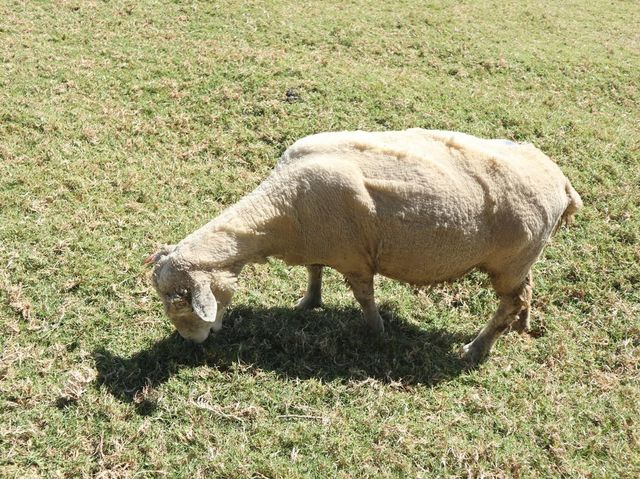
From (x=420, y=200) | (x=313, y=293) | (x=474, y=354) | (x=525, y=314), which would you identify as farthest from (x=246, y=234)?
(x=525, y=314)

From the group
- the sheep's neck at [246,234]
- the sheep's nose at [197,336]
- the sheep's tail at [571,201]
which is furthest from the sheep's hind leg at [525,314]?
the sheep's nose at [197,336]

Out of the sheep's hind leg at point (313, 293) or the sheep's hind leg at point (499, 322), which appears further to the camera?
the sheep's hind leg at point (313, 293)

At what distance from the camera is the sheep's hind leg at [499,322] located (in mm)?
4809

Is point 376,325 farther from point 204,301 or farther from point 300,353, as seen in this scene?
point 204,301

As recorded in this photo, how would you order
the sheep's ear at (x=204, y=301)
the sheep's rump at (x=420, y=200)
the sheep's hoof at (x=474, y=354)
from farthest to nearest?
1. the sheep's hoof at (x=474, y=354)
2. the sheep's rump at (x=420, y=200)
3. the sheep's ear at (x=204, y=301)

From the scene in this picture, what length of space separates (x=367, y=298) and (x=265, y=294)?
47.3 inches

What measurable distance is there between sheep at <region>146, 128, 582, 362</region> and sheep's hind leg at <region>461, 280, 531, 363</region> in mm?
295

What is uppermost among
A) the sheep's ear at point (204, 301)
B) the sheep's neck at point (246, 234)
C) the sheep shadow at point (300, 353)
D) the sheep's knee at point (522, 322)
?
the sheep's neck at point (246, 234)

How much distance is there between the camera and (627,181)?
720cm

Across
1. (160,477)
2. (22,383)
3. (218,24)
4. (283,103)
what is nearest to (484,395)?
(160,477)

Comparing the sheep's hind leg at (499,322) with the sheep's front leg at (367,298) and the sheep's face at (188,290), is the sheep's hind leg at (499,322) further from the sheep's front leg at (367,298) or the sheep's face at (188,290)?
the sheep's face at (188,290)

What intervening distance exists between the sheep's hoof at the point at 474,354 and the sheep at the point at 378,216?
86 centimetres

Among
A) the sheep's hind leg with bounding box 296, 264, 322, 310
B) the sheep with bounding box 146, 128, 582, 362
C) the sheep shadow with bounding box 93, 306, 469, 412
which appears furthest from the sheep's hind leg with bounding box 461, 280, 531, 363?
the sheep's hind leg with bounding box 296, 264, 322, 310

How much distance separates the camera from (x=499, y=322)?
4.88m
